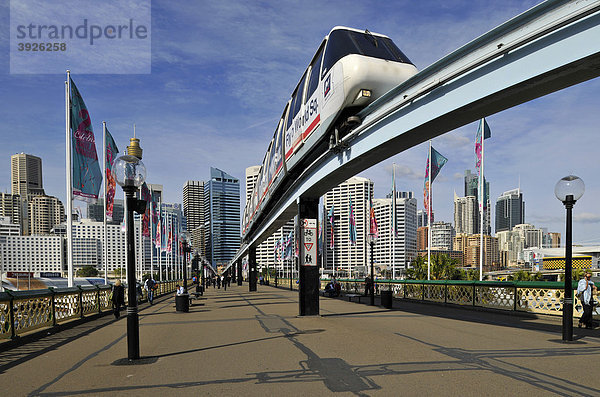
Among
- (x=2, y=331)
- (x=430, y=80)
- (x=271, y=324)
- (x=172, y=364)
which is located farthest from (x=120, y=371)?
(x=430, y=80)

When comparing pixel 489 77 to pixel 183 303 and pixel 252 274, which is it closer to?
pixel 183 303

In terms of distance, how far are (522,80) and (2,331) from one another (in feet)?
41.4

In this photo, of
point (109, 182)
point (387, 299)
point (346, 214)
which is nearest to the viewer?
point (387, 299)

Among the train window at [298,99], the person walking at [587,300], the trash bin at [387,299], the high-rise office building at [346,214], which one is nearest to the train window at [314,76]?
the train window at [298,99]

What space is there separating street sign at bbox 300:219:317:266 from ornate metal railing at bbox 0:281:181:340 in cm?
846

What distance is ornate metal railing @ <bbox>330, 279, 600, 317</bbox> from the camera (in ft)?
48.2

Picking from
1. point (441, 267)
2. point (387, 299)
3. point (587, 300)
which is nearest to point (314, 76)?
point (587, 300)

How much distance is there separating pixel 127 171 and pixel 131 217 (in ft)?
3.52

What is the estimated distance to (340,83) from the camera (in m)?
11.4

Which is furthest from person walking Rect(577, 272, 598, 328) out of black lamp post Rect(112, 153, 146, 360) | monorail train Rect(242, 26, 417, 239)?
black lamp post Rect(112, 153, 146, 360)

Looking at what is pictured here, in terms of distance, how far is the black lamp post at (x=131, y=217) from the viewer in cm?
865

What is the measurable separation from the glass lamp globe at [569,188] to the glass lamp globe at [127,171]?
400 inches

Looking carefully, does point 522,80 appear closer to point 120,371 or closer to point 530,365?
point 530,365

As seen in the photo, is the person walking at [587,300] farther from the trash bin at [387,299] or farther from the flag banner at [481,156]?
the flag banner at [481,156]
